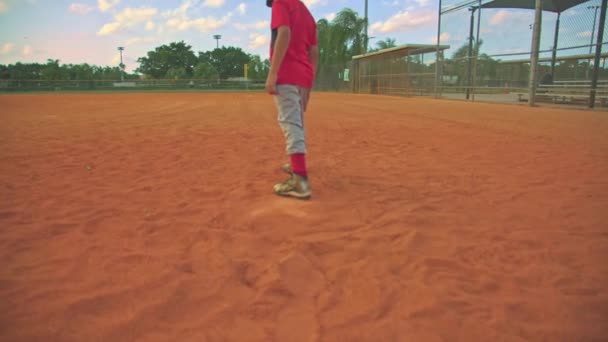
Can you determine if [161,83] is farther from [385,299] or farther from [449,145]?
[385,299]

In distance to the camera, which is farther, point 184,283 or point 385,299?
point 184,283

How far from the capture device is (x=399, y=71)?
21531mm

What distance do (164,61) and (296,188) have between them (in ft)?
189

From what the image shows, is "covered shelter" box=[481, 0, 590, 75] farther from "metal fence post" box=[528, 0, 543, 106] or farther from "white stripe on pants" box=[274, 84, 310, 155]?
"white stripe on pants" box=[274, 84, 310, 155]

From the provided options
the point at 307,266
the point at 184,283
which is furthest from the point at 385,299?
the point at 184,283

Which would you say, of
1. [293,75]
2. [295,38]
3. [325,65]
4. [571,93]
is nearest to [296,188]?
[293,75]

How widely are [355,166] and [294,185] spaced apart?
118cm

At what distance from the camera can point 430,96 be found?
61.8 feet

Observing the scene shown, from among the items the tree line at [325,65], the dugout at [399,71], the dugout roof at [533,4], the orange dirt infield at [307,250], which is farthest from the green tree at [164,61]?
the orange dirt infield at [307,250]

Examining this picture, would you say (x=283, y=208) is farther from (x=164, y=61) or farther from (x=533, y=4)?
(x=164, y=61)

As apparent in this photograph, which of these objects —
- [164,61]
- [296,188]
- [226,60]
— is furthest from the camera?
[226,60]

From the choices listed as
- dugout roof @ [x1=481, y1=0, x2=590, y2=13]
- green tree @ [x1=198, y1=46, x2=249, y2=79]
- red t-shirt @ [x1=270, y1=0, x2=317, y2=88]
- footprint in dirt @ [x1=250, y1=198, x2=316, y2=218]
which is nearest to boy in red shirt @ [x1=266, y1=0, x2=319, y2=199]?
red t-shirt @ [x1=270, y1=0, x2=317, y2=88]

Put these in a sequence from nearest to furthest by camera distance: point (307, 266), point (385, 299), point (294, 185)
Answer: point (385, 299) < point (307, 266) < point (294, 185)

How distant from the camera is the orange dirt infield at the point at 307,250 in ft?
4.78
